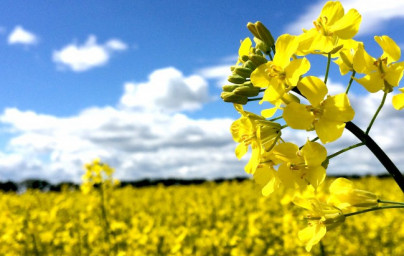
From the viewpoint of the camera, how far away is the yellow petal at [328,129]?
113 cm

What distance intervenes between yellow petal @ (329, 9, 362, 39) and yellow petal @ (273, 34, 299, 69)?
16 centimetres

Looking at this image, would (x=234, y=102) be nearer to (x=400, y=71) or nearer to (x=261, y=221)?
(x=400, y=71)

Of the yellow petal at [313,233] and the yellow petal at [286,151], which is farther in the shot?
the yellow petal at [313,233]

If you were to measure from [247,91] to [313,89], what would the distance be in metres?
0.24

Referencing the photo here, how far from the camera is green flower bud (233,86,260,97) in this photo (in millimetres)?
1320

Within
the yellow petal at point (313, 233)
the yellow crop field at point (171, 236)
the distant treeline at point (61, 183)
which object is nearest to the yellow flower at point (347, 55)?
the yellow petal at point (313, 233)

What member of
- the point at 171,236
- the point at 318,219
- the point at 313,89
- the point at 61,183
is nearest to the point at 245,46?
the point at 313,89

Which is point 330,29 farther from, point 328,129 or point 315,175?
point 315,175

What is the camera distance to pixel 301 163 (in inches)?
48.3

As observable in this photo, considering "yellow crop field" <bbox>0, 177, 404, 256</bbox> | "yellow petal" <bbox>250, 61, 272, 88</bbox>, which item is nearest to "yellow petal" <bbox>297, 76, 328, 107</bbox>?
"yellow petal" <bbox>250, 61, 272, 88</bbox>

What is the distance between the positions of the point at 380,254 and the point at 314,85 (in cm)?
424

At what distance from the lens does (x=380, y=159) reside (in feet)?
4.02

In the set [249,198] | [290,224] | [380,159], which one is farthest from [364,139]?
[249,198]

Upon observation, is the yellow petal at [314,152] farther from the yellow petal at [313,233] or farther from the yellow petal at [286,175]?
the yellow petal at [313,233]
